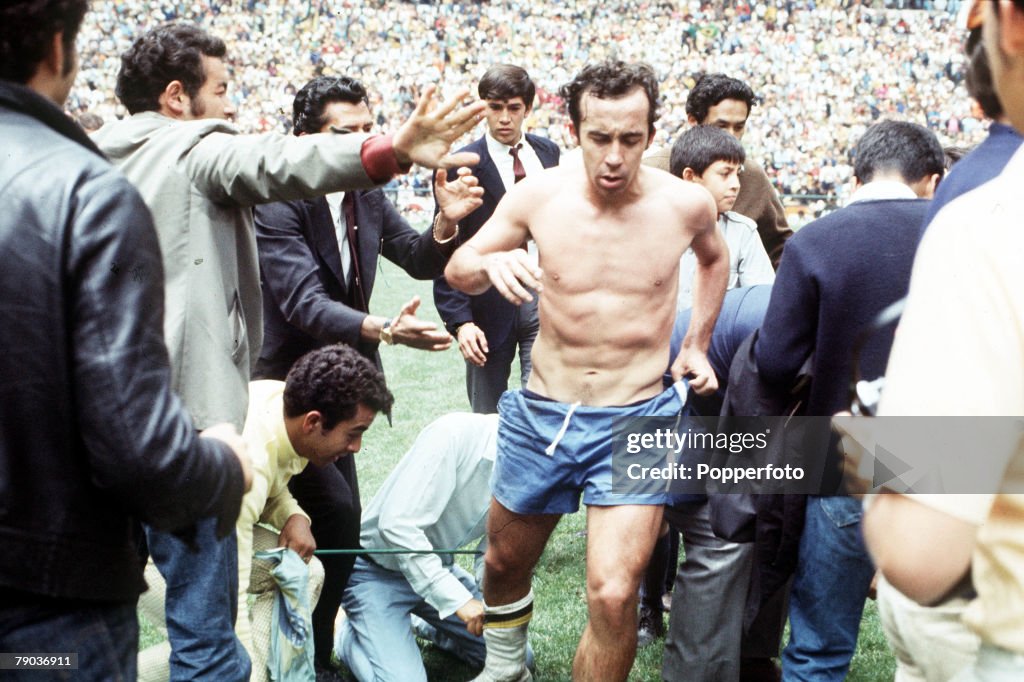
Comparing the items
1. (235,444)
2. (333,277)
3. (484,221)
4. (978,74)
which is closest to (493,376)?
(484,221)

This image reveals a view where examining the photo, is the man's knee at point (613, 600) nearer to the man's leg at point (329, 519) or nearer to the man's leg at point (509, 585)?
the man's leg at point (509, 585)

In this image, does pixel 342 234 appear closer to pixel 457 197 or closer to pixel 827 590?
pixel 457 197

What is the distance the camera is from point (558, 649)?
434 centimetres

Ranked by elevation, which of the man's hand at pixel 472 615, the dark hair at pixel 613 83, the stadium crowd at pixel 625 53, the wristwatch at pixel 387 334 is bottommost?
the stadium crowd at pixel 625 53

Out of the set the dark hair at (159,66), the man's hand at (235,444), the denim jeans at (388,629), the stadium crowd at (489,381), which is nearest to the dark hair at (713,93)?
the stadium crowd at (489,381)

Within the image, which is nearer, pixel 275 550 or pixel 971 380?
pixel 971 380

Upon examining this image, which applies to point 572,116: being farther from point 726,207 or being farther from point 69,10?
point 69,10

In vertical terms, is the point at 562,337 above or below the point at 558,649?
above

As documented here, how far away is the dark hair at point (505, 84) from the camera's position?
624 cm

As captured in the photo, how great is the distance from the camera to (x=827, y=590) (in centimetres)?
342

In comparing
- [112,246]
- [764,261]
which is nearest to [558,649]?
[764,261]

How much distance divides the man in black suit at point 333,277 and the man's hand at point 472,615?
46cm

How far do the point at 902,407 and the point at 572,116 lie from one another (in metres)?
2.91

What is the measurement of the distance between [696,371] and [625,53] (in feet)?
79.4
